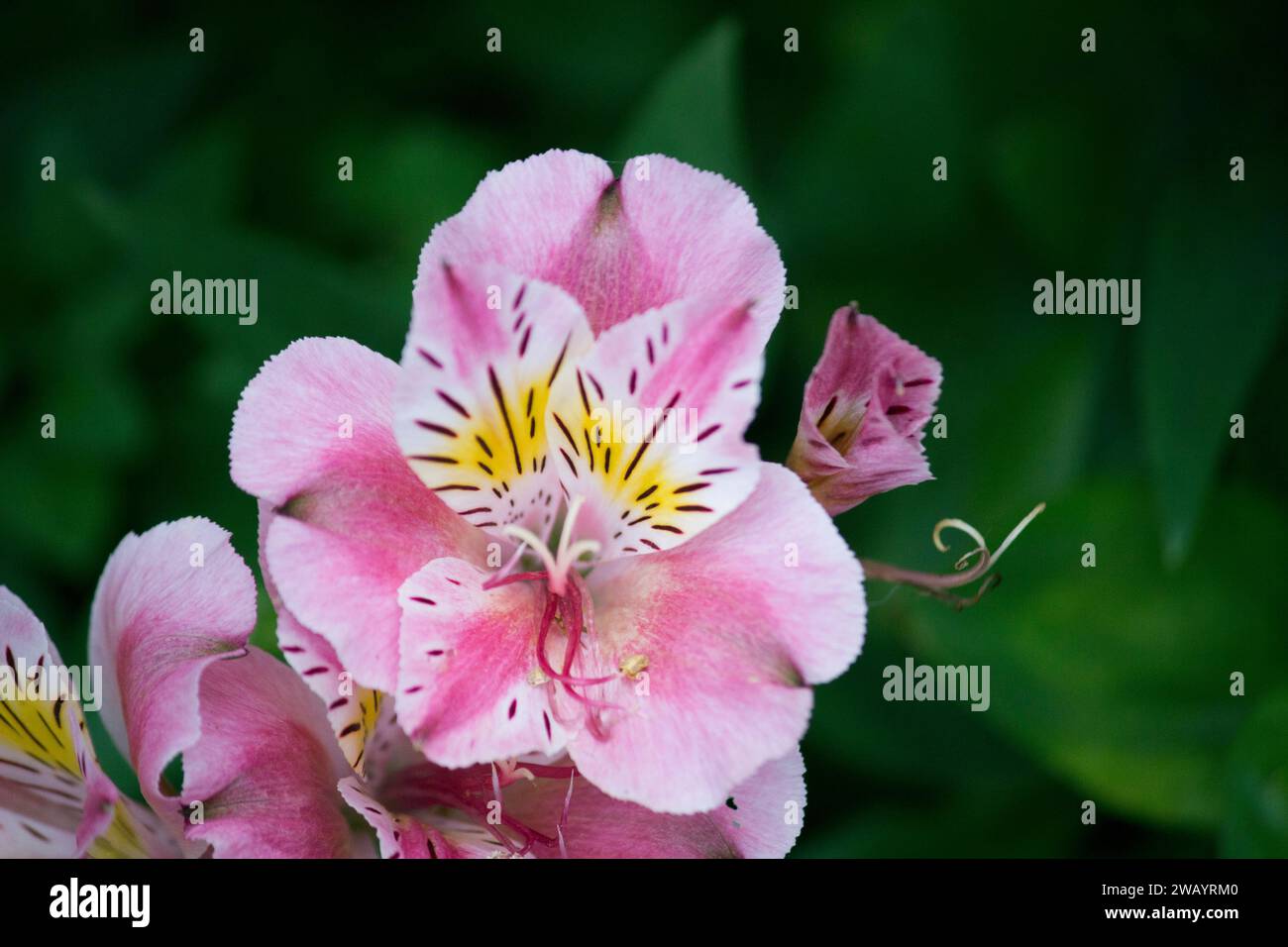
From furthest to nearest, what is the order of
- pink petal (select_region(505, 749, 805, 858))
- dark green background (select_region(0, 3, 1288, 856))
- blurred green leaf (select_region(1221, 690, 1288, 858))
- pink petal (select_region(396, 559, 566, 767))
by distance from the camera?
dark green background (select_region(0, 3, 1288, 856))
blurred green leaf (select_region(1221, 690, 1288, 858))
pink petal (select_region(505, 749, 805, 858))
pink petal (select_region(396, 559, 566, 767))

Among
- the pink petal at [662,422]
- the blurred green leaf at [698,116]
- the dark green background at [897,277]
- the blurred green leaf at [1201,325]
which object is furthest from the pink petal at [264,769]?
the blurred green leaf at [1201,325]

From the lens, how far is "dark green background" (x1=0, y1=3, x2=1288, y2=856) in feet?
4.74

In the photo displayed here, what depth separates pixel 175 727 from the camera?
72cm

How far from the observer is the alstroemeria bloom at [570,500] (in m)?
0.70

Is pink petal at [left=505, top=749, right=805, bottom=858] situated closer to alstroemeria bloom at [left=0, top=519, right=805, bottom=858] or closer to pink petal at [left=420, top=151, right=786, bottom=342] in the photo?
alstroemeria bloom at [left=0, top=519, right=805, bottom=858]

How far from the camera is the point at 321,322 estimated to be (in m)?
1.35

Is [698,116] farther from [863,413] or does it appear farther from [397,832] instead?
[397,832]

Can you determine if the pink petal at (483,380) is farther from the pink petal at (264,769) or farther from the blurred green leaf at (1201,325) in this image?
the blurred green leaf at (1201,325)

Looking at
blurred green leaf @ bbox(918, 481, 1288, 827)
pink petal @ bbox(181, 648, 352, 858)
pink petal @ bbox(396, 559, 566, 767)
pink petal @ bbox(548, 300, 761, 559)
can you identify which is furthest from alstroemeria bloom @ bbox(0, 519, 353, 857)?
blurred green leaf @ bbox(918, 481, 1288, 827)

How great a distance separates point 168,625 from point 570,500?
0.26m

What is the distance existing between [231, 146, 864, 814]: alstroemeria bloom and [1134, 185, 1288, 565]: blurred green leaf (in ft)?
2.46

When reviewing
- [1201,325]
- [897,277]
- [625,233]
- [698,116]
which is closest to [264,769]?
[625,233]

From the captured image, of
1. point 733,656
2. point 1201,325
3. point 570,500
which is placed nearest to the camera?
point 733,656
